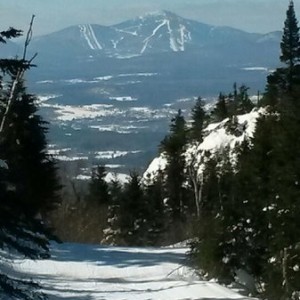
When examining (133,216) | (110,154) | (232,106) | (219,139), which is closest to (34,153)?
(133,216)

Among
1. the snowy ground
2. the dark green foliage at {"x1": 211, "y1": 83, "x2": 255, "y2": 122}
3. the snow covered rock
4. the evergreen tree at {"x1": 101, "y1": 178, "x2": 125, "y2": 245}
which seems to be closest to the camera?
the snowy ground

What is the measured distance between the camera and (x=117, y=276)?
74.9 ft

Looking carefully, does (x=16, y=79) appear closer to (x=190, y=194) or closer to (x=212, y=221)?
(x=212, y=221)

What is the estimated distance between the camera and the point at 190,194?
65.9 m

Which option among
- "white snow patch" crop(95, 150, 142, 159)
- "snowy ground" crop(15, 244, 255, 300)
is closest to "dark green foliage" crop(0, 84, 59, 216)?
"snowy ground" crop(15, 244, 255, 300)

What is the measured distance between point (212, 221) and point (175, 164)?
43.2 metres

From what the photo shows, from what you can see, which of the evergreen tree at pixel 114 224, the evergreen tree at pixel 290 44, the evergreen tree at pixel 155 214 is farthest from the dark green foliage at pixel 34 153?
the evergreen tree at pixel 290 44

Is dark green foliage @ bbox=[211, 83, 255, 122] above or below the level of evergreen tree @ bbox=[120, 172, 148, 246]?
above

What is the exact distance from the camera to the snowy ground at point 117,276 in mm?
19797

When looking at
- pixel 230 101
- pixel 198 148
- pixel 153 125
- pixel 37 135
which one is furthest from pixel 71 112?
pixel 37 135

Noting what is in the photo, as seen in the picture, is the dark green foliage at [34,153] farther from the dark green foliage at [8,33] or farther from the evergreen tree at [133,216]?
the dark green foliage at [8,33]

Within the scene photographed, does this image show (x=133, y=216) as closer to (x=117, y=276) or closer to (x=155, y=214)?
(x=155, y=214)

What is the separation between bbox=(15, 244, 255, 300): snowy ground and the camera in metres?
19.8

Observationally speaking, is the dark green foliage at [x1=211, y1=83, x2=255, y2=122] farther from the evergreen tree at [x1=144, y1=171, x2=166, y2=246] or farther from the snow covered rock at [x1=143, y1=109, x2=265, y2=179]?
the evergreen tree at [x1=144, y1=171, x2=166, y2=246]
